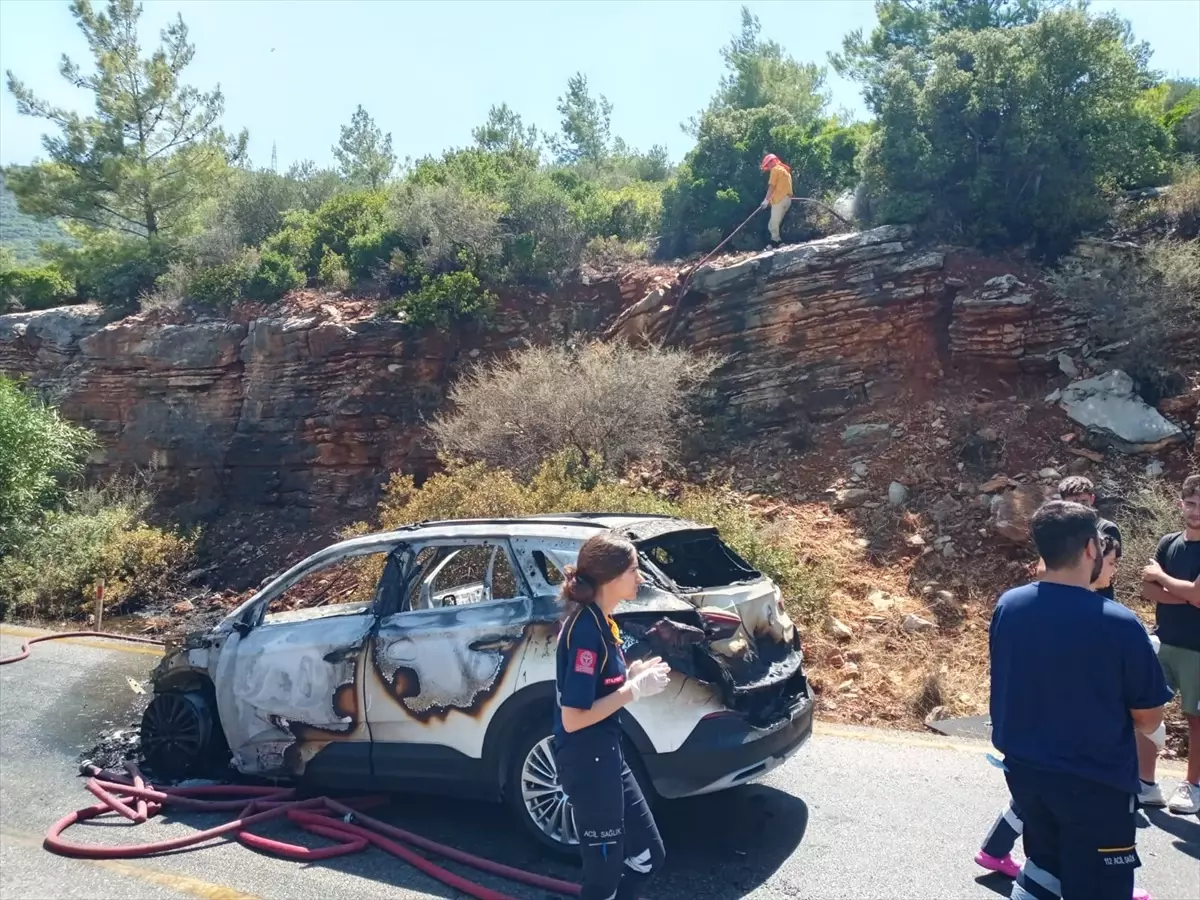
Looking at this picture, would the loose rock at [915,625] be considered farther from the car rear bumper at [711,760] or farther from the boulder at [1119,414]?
the car rear bumper at [711,760]

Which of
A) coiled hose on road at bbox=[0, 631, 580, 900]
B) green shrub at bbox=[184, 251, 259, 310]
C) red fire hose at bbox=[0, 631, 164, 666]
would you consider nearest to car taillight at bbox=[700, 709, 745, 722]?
coiled hose on road at bbox=[0, 631, 580, 900]

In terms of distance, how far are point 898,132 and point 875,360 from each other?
4403mm

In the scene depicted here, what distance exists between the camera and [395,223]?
66.0 feet

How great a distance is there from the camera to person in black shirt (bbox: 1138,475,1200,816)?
16.9ft

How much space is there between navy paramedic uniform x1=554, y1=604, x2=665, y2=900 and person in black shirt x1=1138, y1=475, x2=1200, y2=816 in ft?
11.0

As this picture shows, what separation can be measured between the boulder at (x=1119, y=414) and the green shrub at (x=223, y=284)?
1600cm

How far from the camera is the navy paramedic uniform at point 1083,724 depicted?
303 centimetres

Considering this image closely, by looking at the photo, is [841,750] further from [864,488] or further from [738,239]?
[738,239]

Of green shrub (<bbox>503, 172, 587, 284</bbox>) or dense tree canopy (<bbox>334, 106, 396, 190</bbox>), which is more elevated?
dense tree canopy (<bbox>334, 106, 396, 190</bbox>)

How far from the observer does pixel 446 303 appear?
18266 millimetres

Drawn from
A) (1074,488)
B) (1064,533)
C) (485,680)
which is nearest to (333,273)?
(485,680)

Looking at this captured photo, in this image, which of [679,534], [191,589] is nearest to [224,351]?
[191,589]

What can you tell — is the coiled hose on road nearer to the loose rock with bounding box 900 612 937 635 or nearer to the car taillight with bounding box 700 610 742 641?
the car taillight with bounding box 700 610 742 641

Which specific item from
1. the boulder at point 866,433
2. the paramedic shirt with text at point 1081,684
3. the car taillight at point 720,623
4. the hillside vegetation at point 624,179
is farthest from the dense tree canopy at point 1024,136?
the paramedic shirt with text at point 1081,684
